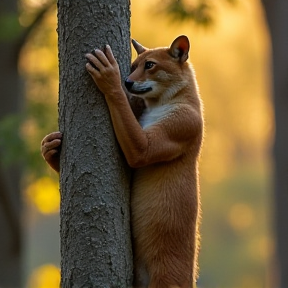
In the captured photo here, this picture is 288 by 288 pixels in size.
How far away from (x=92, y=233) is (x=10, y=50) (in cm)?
931

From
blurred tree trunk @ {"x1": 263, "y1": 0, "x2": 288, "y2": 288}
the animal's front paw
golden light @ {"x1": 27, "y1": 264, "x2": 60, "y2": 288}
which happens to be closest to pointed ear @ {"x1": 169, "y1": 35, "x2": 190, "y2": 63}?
the animal's front paw

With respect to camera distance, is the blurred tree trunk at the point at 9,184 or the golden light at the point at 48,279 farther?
the golden light at the point at 48,279

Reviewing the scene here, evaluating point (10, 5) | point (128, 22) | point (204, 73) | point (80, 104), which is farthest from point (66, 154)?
point (204, 73)

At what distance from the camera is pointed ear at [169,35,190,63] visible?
6746 mm

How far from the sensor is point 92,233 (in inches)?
232

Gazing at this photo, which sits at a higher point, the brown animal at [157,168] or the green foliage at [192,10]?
the green foliage at [192,10]

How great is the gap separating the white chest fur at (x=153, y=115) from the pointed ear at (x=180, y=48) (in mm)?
485

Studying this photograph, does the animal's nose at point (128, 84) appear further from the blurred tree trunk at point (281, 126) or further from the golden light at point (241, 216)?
the golden light at point (241, 216)

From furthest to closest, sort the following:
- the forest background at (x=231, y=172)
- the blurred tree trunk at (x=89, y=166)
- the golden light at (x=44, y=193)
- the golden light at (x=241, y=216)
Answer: the golden light at (x=241, y=216) → the forest background at (x=231, y=172) → the golden light at (x=44, y=193) → the blurred tree trunk at (x=89, y=166)

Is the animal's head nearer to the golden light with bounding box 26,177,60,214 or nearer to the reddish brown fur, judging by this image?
the reddish brown fur

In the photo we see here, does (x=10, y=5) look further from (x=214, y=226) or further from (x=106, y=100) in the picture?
(x=214, y=226)

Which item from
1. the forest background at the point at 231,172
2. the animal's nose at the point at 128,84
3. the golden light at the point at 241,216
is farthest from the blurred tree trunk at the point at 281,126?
the golden light at the point at 241,216

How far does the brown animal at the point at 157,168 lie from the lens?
5969 mm

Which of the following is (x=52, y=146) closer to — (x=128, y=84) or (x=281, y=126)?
(x=128, y=84)
